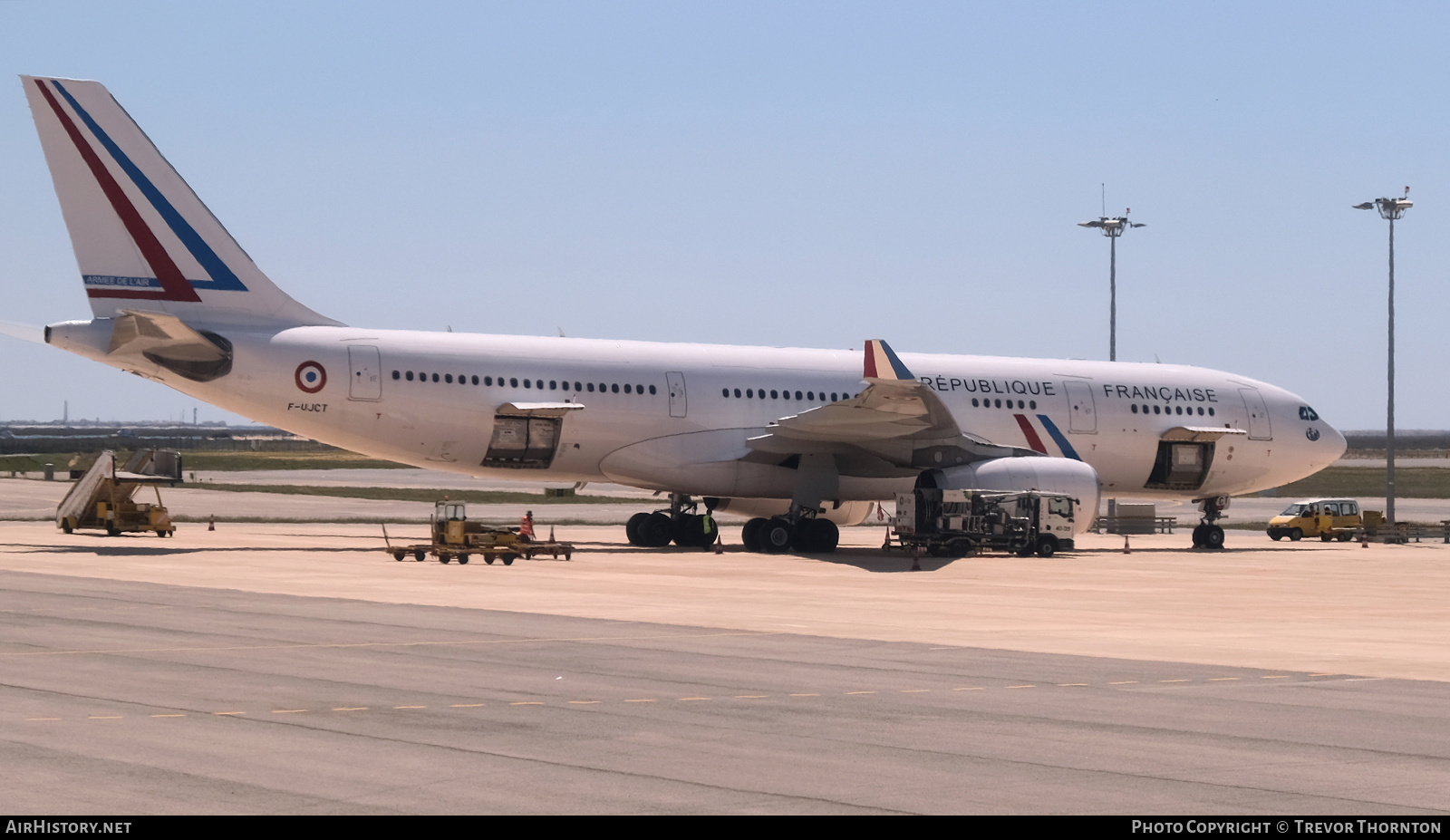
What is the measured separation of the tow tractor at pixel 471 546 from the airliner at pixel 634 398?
9.65 feet

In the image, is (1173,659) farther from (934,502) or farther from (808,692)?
(934,502)

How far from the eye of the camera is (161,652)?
1430 cm

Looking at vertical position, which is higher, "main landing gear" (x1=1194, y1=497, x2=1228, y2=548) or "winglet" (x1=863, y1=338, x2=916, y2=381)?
"winglet" (x1=863, y1=338, x2=916, y2=381)

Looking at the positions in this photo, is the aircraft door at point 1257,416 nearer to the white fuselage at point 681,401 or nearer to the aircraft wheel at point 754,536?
the white fuselage at point 681,401

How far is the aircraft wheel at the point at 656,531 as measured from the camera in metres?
34.9

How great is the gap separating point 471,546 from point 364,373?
179 inches

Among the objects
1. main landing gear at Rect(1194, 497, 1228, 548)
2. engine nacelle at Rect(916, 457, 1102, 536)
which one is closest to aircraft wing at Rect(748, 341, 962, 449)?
engine nacelle at Rect(916, 457, 1102, 536)

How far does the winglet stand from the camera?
29484mm

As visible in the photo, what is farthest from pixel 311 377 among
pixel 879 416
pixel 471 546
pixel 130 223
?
pixel 879 416

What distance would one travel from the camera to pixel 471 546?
28.2m

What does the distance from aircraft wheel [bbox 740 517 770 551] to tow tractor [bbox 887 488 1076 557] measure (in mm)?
2936

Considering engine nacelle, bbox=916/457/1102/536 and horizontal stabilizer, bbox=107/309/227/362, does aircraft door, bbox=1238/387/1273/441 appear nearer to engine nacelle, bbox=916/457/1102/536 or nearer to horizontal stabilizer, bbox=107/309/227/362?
engine nacelle, bbox=916/457/1102/536
